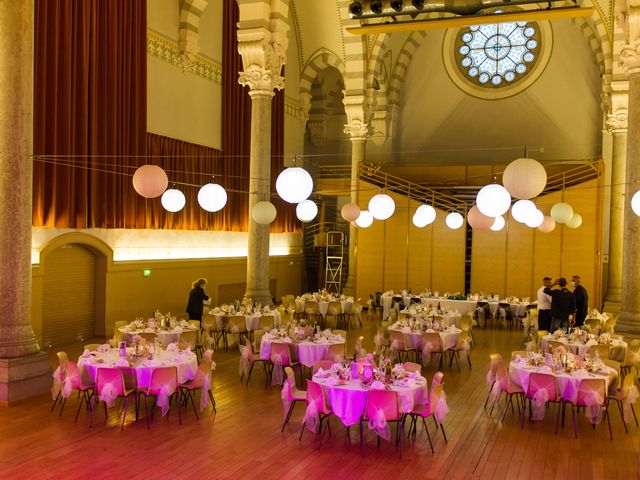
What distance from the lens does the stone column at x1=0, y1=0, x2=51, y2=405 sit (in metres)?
8.80

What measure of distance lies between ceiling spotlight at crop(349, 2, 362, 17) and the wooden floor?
19.0ft

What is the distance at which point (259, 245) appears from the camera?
1469cm

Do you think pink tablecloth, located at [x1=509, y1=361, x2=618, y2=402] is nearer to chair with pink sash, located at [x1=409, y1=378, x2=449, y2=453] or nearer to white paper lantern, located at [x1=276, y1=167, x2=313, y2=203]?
chair with pink sash, located at [x1=409, y1=378, x2=449, y2=453]

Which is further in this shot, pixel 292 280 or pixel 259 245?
pixel 292 280

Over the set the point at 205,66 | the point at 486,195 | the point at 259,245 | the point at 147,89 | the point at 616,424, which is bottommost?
the point at 616,424

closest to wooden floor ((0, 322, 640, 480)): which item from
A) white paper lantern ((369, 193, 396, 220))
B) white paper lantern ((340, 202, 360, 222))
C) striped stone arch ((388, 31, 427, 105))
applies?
white paper lantern ((369, 193, 396, 220))

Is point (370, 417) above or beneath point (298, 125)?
beneath

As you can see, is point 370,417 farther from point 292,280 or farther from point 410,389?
point 292,280

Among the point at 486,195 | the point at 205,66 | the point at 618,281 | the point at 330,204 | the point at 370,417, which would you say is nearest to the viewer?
the point at 370,417

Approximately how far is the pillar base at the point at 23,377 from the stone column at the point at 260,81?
5.81 meters

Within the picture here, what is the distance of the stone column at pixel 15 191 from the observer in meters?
8.80

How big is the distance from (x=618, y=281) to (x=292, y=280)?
401 inches

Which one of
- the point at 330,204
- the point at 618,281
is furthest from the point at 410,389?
the point at 330,204

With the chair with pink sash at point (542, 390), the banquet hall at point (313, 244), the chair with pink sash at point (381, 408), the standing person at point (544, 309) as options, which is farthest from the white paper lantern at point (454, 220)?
the chair with pink sash at point (381, 408)
